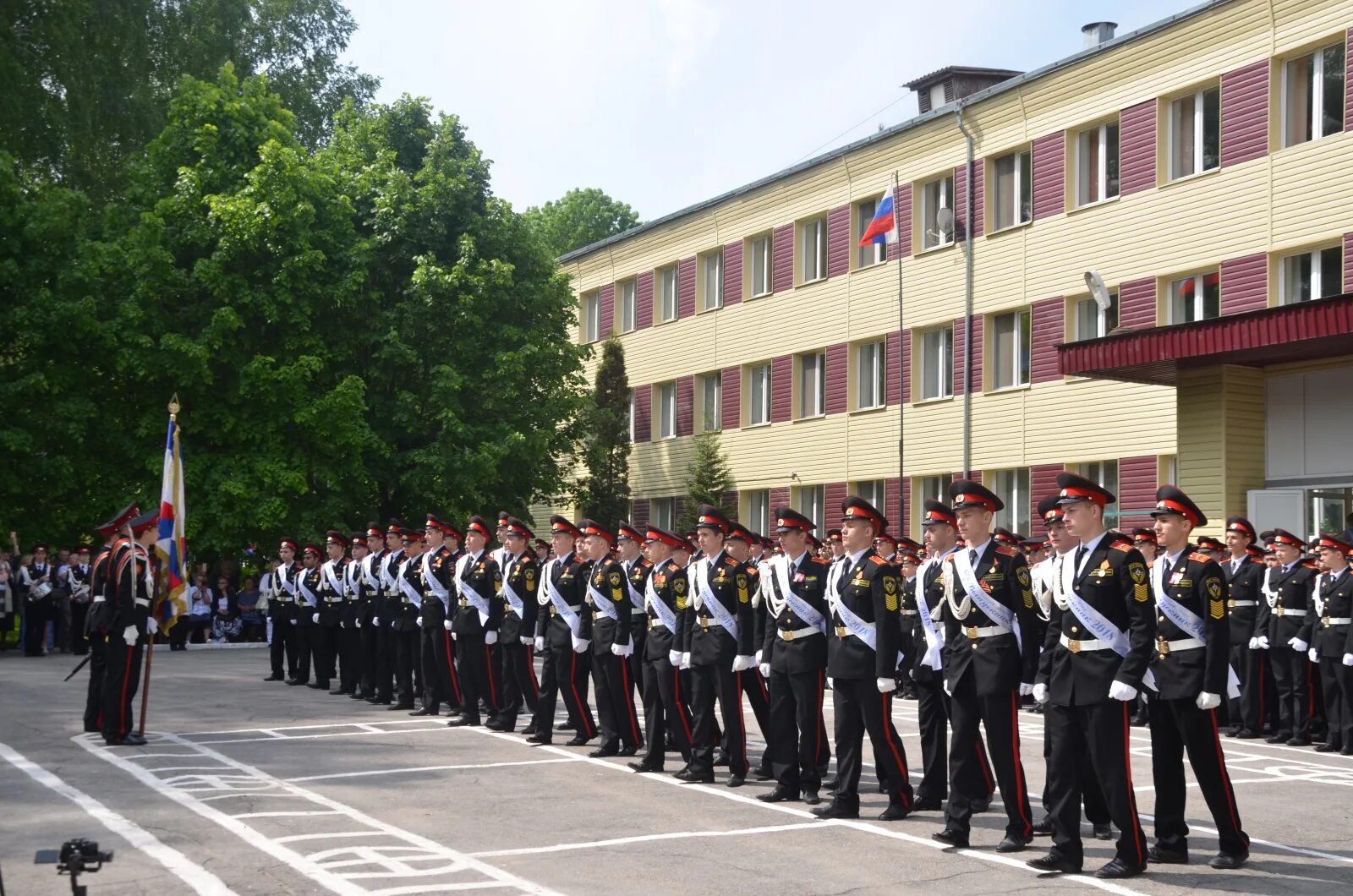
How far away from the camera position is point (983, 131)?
31.0m

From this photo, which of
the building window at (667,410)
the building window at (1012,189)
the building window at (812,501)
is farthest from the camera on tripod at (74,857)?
the building window at (667,410)

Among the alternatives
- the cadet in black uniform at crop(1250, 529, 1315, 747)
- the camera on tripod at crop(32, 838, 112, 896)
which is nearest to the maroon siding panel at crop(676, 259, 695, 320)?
the cadet in black uniform at crop(1250, 529, 1315, 747)

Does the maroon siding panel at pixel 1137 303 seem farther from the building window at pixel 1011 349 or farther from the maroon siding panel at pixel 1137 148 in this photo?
the building window at pixel 1011 349

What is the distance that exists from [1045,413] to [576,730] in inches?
671

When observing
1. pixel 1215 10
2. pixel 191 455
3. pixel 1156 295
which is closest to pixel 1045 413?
pixel 1156 295

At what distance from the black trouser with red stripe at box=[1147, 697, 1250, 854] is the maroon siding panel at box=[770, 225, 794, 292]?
2877 cm

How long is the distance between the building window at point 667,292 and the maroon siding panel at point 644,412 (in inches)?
83.5

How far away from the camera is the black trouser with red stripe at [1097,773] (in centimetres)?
859

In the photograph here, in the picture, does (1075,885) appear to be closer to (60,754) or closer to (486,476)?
(60,754)

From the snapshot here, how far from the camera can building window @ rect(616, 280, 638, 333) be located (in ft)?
148

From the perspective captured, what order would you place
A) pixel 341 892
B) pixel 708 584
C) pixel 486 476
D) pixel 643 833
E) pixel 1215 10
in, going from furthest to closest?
1. pixel 486 476
2. pixel 1215 10
3. pixel 708 584
4. pixel 643 833
5. pixel 341 892

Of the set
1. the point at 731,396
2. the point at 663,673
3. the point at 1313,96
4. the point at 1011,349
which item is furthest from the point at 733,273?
the point at 663,673

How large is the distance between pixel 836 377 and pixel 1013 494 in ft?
20.9

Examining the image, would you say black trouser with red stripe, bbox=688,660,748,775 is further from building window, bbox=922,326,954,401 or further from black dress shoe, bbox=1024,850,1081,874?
building window, bbox=922,326,954,401
